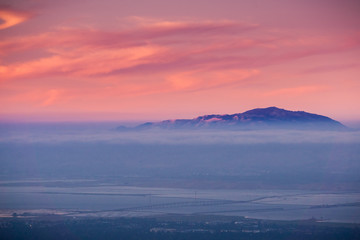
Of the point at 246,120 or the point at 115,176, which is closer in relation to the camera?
the point at 115,176

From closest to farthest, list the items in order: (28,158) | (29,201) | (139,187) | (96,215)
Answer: (96,215) → (29,201) → (139,187) → (28,158)

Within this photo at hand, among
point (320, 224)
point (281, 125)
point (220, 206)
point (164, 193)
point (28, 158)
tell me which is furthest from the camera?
point (281, 125)

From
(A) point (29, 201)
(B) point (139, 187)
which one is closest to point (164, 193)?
(B) point (139, 187)

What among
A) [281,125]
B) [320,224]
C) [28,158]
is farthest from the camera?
[281,125]

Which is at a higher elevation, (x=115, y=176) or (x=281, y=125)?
(x=281, y=125)

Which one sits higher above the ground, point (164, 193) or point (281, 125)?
point (281, 125)

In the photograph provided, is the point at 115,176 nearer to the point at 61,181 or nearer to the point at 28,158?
the point at 61,181

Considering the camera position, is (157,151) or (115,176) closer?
(115,176)

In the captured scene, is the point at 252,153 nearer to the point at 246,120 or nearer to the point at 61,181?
the point at 246,120

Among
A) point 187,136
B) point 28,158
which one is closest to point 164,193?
point 28,158
